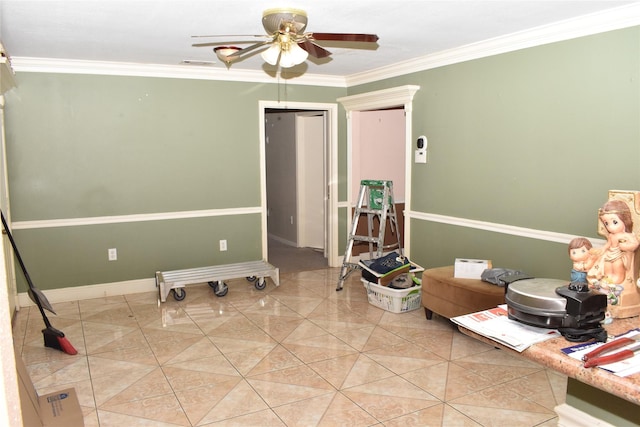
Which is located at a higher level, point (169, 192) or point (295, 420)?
point (169, 192)

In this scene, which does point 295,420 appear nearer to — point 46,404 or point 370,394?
point 370,394

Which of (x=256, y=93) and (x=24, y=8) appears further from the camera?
(x=256, y=93)

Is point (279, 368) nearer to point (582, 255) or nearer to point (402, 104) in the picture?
point (582, 255)

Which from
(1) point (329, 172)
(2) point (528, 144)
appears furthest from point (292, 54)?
(1) point (329, 172)

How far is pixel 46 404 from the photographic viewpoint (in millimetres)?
2359

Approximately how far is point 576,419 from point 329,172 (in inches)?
178

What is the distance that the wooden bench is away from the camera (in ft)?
15.9

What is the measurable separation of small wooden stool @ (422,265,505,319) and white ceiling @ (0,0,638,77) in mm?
1947

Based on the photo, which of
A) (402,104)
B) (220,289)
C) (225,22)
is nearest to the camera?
(225,22)

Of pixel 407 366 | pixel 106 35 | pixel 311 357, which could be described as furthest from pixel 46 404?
pixel 106 35

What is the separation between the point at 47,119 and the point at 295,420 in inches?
149

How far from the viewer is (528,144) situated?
3.94 meters

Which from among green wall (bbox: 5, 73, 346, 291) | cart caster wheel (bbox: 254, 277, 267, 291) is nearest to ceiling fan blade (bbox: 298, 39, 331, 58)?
green wall (bbox: 5, 73, 346, 291)

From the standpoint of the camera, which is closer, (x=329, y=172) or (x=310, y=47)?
(x=310, y=47)
